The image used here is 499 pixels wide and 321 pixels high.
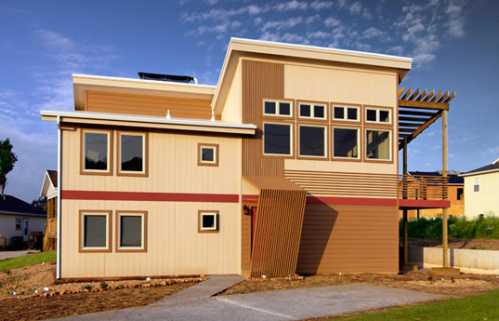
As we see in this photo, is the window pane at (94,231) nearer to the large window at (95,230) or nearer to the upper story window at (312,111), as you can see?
the large window at (95,230)

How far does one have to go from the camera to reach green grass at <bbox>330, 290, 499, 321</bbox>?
8766 mm

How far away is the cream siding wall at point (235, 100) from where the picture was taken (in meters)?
16.4

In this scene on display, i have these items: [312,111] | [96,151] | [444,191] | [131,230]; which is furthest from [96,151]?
[444,191]

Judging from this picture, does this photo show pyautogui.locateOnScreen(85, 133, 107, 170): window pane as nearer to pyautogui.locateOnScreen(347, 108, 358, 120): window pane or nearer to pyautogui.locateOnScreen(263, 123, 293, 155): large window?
pyautogui.locateOnScreen(263, 123, 293, 155): large window

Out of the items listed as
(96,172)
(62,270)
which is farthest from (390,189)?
(62,270)

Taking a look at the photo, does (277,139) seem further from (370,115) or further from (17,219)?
(17,219)

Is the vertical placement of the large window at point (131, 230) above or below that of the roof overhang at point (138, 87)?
below

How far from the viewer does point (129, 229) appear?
15.1 m

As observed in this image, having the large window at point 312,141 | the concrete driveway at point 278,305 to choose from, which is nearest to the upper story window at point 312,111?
the large window at point 312,141

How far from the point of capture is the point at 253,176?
16219mm

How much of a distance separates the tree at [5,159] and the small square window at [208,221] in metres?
42.0

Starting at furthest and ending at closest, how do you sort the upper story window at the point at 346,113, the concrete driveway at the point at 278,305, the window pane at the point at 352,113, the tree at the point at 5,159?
the tree at the point at 5,159 < the window pane at the point at 352,113 < the upper story window at the point at 346,113 < the concrete driveway at the point at 278,305

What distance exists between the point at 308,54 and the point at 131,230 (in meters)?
8.22

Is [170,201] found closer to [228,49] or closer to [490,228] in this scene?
[228,49]
